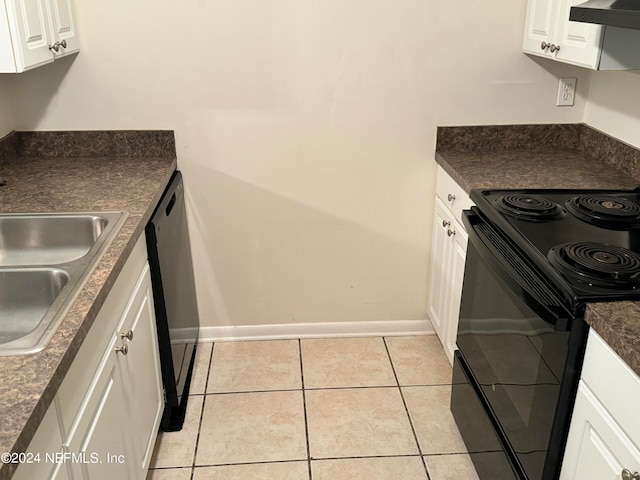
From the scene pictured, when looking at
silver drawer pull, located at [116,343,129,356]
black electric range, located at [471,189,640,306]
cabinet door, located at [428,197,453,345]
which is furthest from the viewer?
cabinet door, located at [428,197,453,345]

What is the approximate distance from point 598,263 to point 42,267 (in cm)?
139

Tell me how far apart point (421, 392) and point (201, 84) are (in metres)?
1.60

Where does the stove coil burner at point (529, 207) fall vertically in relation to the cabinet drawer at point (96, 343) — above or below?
above

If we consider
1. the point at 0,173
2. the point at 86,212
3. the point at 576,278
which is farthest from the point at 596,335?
the point at 0,173

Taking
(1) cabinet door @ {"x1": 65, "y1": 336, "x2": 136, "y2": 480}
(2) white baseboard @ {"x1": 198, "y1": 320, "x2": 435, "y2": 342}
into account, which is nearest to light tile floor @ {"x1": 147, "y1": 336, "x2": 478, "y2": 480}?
(2) white baseboard @ {"x1": 198, "y1": 320, "x2": 435, "y2": 342}

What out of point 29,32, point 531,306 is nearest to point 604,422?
point 531,306

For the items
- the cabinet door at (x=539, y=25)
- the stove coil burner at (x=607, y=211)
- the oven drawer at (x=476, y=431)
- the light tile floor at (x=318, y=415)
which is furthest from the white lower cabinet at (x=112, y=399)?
the cabinet door at (x=539, y=25)

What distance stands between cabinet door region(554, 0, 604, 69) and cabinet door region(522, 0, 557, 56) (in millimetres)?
66

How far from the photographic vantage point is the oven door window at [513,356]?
151 centimetres

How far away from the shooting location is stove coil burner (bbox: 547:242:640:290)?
1.44 metres

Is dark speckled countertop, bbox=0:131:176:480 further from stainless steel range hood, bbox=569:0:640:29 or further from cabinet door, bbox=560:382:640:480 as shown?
stainless steel range hood, bbox=569:0:640:29

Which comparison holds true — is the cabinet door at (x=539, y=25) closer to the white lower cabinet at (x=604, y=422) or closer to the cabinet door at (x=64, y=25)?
the white lower cabinet at (x=604, y=422)

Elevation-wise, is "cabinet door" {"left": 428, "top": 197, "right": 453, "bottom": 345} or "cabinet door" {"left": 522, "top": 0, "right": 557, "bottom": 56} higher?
"cabinet door" {"left": 522, "top": 0, "right": 557, "bottom": 56}

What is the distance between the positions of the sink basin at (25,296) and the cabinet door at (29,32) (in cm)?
70
